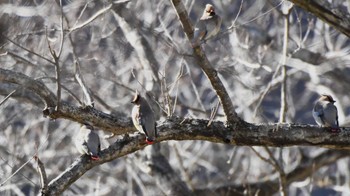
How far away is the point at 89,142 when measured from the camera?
253 inches

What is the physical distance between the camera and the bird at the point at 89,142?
6.13 metres

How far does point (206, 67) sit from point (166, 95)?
42cm

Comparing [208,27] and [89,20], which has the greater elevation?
[89,20]

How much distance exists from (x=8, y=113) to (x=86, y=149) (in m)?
4.94

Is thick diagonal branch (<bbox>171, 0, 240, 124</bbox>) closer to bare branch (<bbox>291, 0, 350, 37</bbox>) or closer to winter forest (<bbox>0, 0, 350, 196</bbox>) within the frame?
winter forest (<bbox>0, 0, 350, 196</bbox>)

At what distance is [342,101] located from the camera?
426 inches

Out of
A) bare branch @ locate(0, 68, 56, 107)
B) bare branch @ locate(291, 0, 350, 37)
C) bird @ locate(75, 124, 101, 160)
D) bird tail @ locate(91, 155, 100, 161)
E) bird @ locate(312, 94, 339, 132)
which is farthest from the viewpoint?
bird @ locate(312, 94, 339, 132)

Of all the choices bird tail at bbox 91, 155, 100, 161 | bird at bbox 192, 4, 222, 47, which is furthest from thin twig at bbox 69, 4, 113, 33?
bird tail at bbox 91, 155, 100, 161

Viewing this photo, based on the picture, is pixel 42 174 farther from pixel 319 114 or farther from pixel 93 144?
pixel 319 114

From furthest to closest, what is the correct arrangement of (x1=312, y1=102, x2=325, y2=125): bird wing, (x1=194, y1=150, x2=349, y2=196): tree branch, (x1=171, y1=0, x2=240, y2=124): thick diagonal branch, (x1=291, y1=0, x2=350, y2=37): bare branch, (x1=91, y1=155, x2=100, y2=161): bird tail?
(x1=194, y1=150, x2=349, y2=196): tree branch, (x1=312, y1=102, x2=325, y2=125): bird wing, (x1=91, y1=155, x2=100, y2=161): bird tail, (x1=171, y1=0, x2=240, y2=124): thick diagonal branch, (x1=291, y1=0, x2=350, y2=37): bare branch

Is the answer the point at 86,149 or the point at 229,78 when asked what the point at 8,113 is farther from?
the point at 86,149

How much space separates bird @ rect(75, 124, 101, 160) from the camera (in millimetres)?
6133

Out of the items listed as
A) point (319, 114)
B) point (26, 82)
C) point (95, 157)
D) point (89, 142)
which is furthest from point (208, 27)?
point (26, 82)

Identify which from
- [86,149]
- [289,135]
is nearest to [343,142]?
[289,135]
